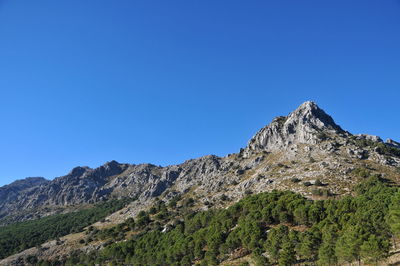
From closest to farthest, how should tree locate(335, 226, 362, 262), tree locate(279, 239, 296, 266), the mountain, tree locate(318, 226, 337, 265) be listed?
tree locate(335, 226, 362, 262) → tree locate(318, 226, 337, 265) → tree locate(279, 239, 296, 266) → the mountain

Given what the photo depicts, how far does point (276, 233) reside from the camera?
8300cm

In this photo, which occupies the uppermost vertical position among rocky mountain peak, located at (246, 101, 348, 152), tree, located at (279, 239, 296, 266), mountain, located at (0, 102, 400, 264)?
rocky mountain peak, located at (246, 101, 348, 152)

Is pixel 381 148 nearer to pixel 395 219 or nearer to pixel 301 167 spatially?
pixel 301 167

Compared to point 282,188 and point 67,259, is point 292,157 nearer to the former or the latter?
point 282,188

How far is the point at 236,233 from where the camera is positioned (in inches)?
3664

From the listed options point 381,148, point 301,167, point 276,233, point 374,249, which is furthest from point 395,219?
point 381,148

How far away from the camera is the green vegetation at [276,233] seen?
60013 mm

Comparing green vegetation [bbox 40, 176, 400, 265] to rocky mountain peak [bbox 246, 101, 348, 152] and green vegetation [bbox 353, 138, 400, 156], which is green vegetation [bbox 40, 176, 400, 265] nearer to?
green vegetation [bbox 353, 138, 400, 156]

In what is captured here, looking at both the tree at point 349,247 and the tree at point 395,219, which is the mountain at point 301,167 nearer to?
the tree at point 395,219

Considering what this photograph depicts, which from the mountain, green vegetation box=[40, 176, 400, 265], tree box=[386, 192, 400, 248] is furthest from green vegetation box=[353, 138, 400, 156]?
tree box=[386, 192, 400, 248]

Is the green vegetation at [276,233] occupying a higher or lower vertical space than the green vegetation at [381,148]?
lower

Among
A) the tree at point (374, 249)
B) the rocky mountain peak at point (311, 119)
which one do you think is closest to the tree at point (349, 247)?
the tree at point (374, 249)

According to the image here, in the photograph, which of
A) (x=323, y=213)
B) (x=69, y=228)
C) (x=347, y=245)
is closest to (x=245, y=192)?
(x=323, y=213)

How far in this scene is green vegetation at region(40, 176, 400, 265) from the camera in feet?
197
